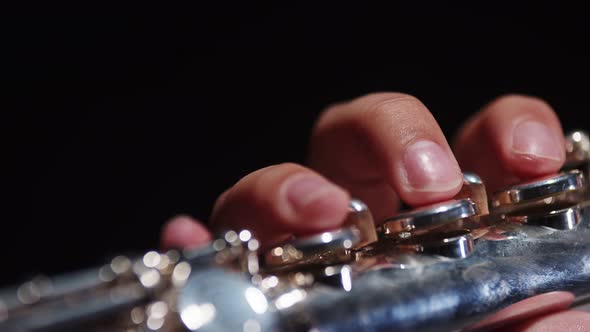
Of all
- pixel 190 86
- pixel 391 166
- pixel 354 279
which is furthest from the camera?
pixel 190 86

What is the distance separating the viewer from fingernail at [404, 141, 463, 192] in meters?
0.38

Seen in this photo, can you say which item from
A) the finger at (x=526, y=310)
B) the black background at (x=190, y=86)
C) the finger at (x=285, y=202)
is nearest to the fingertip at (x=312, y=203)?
the finger at (x=285, y=202)

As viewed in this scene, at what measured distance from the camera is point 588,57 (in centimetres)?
122

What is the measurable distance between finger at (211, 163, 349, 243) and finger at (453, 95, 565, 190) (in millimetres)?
202

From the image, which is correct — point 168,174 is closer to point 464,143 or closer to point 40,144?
point 40,144

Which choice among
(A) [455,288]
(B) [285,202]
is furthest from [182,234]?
(A) [455,288]

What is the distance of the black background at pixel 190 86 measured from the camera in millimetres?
992

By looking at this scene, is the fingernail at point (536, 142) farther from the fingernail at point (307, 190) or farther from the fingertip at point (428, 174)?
the fingernail at point (307, 190)

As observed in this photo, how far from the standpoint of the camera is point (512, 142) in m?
0.51

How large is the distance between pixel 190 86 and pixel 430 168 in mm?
A: 765

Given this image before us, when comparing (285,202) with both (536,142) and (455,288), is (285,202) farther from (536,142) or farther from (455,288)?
(536,142)

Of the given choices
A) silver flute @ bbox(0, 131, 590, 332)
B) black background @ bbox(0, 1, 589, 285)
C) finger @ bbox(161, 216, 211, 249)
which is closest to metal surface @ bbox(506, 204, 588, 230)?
silver flute @ bbox(0, 131, 590, 332)

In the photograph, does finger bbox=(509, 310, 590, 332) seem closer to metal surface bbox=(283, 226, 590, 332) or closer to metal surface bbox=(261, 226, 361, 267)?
metal surface bbox=(283, 226, 590, 332)

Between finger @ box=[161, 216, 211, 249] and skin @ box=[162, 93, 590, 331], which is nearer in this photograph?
skin @ box=[162, 93, 590, 331]
